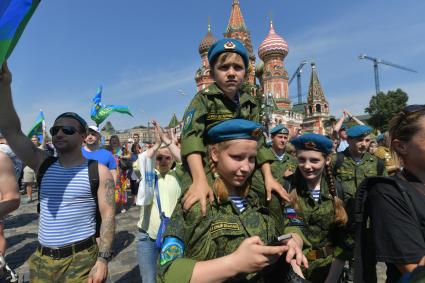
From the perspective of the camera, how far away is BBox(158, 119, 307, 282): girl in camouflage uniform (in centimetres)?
131

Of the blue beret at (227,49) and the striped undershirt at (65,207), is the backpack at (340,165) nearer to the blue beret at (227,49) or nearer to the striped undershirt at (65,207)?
the blue beret at (227,49)

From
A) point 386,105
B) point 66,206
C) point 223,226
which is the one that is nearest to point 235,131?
point 223,226

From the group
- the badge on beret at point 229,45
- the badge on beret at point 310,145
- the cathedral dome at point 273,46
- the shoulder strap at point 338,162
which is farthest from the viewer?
the cathedral dome at point 273,46

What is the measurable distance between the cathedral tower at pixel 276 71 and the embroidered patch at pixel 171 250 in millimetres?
61319

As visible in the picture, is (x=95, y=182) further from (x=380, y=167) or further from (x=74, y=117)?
(x=380, y=167)

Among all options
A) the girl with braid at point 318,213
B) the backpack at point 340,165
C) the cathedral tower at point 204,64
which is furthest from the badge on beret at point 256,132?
the cathedral tower at point 204,64

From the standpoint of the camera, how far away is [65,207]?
2.75 meters

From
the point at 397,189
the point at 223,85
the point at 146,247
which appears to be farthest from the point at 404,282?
the point at 146,247

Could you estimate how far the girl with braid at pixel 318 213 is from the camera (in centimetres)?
303

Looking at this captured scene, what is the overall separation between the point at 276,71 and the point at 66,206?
6336 centimetres

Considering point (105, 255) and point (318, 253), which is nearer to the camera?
point (105, 255)

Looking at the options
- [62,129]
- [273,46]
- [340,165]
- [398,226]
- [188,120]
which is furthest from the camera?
[273,46]

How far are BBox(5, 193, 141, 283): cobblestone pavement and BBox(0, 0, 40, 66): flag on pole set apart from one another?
3734 mm

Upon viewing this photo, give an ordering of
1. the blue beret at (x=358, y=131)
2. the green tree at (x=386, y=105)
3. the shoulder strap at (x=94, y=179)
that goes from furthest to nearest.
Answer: the green tree at (x=386, y=105) < the blue beret at (x=358, y=131) < the shoulder strap at (x=94, y=179)
